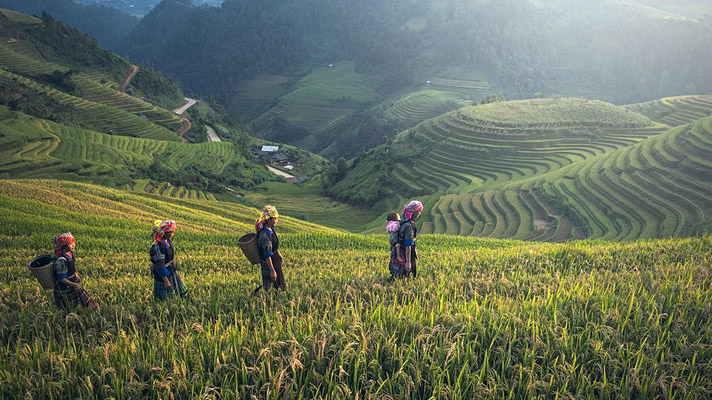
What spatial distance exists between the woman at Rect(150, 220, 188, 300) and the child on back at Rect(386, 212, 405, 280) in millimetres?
3920

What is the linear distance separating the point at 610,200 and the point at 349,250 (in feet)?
102

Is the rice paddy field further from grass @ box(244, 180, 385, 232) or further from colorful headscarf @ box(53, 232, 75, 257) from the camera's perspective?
grass @ box(244, 180, 385, 232)

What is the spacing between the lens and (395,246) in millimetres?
7855

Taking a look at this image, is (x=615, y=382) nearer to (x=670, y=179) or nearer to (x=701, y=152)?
(x=670, y=179)

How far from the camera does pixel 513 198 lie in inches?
1690

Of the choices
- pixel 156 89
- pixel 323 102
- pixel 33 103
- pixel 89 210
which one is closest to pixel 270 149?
pixel 156 89

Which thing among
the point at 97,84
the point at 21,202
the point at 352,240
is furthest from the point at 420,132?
the point at 97,84

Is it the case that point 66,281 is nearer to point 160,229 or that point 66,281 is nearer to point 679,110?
point 160,229

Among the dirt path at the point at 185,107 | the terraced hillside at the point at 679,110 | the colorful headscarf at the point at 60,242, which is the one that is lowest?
the colorful headscarf at the point at 60,242

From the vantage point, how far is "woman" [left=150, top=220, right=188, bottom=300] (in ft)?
22.4

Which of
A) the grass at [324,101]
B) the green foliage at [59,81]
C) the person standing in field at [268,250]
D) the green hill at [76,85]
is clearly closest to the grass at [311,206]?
the green hill at [76,85]

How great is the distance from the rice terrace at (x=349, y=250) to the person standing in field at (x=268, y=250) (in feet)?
0.14

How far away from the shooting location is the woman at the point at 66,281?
6348mm

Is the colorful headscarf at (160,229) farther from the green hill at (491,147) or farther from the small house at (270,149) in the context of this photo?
the small house at (270,149)
